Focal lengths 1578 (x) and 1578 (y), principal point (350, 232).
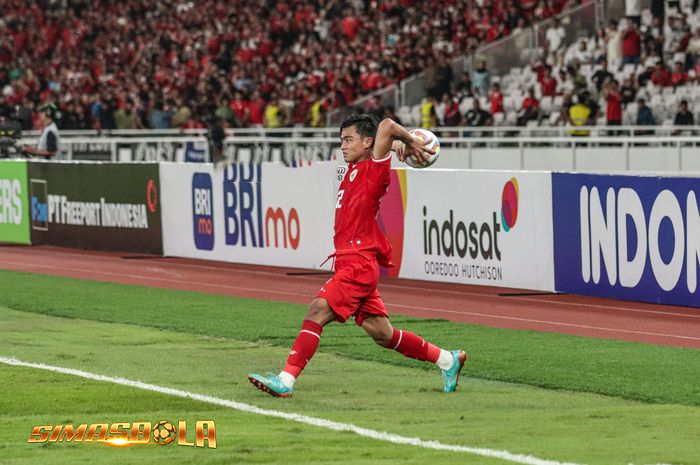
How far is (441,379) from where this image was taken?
11383mm

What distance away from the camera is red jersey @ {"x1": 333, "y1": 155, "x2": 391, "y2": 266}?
10375mm

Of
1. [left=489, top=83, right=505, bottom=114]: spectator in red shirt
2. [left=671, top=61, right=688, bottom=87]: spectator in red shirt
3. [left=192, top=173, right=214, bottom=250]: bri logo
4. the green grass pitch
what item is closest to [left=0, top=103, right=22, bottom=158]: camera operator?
[left=192, top=173, right=214, bottom=250]: bri logo

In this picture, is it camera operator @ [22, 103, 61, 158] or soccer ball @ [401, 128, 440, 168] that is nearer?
soccer ball @ [401, 128, 440, 168]

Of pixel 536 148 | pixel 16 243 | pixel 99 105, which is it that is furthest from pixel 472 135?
pixel 99 105

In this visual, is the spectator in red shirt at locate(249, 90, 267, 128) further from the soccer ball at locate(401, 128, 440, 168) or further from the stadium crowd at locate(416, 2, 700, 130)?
the soccer ball at locate(401, 128, 440, 168)

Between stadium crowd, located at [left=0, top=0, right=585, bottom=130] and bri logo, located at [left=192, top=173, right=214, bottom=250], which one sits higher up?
stadium crowd, located at [left=0, top=0, right=585, bottom=130]

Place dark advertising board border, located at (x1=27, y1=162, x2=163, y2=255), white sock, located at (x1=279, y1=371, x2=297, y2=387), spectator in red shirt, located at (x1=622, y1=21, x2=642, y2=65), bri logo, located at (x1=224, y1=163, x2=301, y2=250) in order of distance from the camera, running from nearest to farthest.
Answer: white sock, located at (x1=279, y1=371, x2=297, y2=387), bri logo, located at (x1=224, y1=163, x2=301, y2=250), dark advertising board border, located at (x1=27, y1=162, x2=163, y2=255), spectator in red shirt, located at (x1=622, y1=21, x2=642, y2=65)

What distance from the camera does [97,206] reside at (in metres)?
26.7

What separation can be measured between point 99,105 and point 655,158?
71.9 ft

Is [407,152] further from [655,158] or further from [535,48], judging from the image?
[535,48]

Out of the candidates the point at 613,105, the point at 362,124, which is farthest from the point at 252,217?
the point at 362,124

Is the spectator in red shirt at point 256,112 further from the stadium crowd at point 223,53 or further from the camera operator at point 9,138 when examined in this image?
the camera operator at point 9,138

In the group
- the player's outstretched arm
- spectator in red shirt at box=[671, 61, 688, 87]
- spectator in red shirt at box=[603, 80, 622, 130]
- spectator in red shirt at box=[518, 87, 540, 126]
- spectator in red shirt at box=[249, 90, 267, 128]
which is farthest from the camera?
spectator in red shirt at box=[249, 90, 267, 128]

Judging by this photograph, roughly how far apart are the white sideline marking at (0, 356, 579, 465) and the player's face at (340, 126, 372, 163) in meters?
1.77
